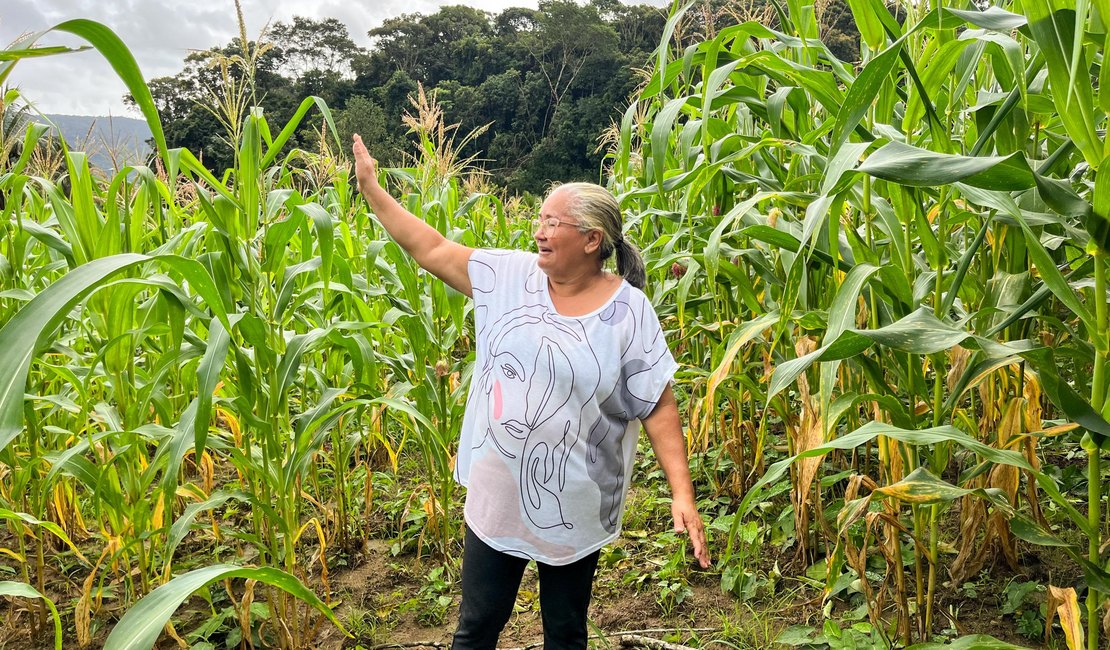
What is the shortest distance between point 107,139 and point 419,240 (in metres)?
2.14

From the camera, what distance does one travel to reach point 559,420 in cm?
190

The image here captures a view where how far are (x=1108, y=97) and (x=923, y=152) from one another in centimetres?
32

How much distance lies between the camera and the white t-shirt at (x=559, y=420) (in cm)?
191

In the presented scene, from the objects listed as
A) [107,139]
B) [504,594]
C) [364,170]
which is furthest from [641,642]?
[107,139]

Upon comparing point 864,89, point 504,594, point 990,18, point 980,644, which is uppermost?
point 990,18

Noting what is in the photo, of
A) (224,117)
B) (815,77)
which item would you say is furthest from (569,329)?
(224,117)

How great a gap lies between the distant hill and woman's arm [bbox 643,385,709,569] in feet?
7.62

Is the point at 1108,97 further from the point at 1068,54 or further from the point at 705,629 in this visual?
the point at 705,629

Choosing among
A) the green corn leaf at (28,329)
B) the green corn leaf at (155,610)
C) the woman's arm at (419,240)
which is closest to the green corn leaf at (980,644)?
the green corn leaf at (155,610)

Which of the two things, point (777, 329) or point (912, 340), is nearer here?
point (912, 340)

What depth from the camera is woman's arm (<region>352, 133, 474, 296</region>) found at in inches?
86.0

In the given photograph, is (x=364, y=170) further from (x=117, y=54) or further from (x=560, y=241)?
(x=117, y=54)

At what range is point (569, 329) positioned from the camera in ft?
6.44

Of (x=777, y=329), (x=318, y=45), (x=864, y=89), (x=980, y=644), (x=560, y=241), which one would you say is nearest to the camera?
(x=864, y=89)
